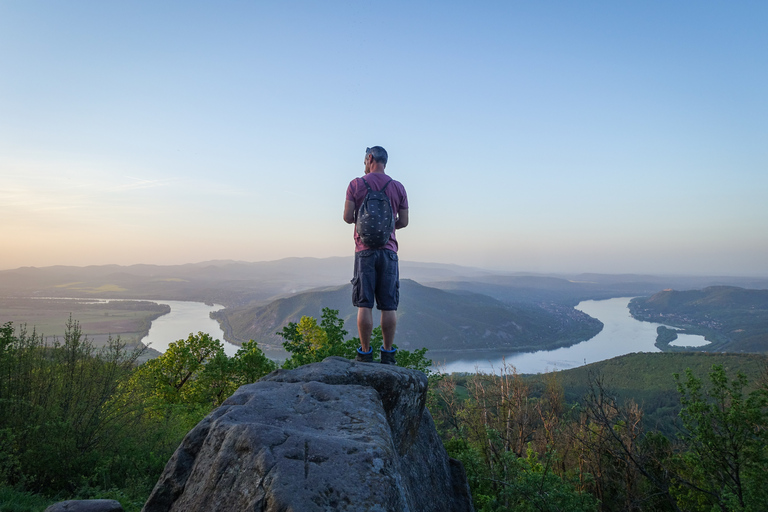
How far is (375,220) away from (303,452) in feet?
11.3

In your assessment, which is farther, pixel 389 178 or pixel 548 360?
pixel 548 360

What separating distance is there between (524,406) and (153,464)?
71.7 feet

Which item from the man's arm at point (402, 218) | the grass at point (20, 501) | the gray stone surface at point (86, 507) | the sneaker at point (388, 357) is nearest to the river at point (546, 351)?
the grass at point (20, 501)

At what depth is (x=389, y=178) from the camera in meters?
6.12

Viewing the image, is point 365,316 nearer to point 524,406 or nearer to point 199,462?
point 199,462

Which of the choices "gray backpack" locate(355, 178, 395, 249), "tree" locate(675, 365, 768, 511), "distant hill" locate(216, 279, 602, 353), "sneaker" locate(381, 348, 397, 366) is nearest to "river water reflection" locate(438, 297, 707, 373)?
"distant hill" locate(216, 279, 602, 353)

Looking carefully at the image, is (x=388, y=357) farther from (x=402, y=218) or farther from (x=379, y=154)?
(x=379, y=154)

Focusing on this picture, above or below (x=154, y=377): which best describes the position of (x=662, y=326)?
below

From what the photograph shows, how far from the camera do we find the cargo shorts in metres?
5.84

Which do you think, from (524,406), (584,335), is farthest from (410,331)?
(524,406)

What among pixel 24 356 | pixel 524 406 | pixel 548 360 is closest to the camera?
pixel 24 356

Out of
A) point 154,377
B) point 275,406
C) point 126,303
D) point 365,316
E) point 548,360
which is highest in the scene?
point 365,316

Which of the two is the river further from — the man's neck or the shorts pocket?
the man's neck

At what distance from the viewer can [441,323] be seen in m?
168
